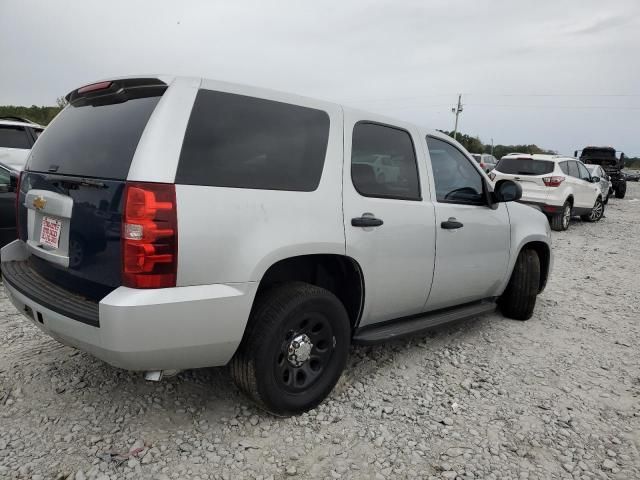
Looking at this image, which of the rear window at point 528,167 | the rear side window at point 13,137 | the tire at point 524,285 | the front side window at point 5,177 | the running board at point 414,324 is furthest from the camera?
the rear window at point 528,167

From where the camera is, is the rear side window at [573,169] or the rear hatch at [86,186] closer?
the rear hatch at [86,186]

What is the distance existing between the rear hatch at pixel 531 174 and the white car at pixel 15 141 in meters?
9.82

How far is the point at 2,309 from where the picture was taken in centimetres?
408

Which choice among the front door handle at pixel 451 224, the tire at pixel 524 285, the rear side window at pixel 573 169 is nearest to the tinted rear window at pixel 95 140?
the front door handle at pixel 451 224

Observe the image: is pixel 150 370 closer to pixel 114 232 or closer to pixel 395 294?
pixel 114 232

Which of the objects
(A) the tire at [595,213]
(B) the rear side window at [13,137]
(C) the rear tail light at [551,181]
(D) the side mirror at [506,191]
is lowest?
(A) the tire at [595,213]

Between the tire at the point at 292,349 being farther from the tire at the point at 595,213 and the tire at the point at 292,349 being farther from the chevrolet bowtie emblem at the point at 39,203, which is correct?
the tire at the point at 595,213

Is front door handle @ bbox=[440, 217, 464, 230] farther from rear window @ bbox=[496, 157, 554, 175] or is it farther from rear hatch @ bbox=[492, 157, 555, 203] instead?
rear window @ bbox=[496, 157, 554, 175]

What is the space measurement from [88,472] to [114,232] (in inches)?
44.5

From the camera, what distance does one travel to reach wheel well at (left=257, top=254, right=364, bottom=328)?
8.54 feet

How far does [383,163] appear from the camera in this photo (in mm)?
3010

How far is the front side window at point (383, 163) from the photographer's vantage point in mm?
2799

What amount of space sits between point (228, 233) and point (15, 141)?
28.2 feet

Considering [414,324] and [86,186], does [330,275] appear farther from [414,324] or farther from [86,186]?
[86,186]
